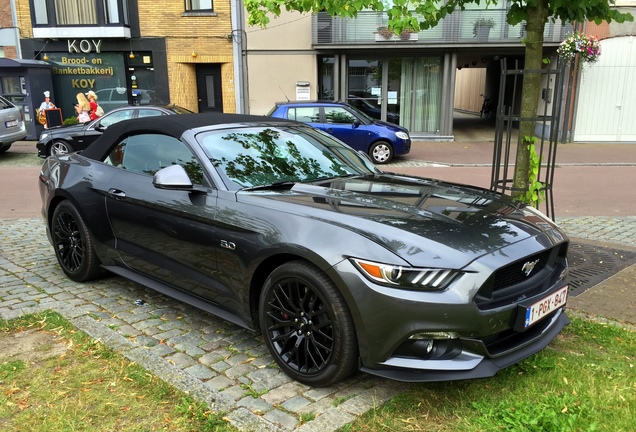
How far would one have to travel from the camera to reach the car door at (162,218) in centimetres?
361

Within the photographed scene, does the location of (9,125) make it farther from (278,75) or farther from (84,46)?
(278,75)

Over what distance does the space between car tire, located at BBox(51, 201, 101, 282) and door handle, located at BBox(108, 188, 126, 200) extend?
52 cm

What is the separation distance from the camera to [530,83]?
17.1ft

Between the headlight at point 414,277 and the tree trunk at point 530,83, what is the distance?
3074 mm

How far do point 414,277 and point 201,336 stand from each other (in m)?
1.88

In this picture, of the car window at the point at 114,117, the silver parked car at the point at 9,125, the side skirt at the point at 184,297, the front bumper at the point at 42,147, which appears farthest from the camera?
the silver parked car at the point at 9,125

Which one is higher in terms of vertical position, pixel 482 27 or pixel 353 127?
pixel 482 27

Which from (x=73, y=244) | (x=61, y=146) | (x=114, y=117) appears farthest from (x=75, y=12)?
→ (x=73, y=244)

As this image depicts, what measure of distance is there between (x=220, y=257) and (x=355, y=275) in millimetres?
1101

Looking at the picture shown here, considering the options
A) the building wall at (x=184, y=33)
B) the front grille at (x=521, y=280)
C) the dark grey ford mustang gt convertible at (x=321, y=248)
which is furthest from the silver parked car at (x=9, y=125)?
Answer: the front grille at (x=521, y=280)

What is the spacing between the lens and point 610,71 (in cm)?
1761

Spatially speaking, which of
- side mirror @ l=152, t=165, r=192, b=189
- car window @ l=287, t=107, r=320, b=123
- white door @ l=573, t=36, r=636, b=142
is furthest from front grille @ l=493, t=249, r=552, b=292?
white door @ l=573, t=36, r=636, b=142

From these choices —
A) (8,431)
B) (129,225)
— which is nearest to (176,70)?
(129,225)

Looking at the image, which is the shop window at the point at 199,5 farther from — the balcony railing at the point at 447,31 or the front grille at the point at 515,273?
the front grille at the point at 515,273
